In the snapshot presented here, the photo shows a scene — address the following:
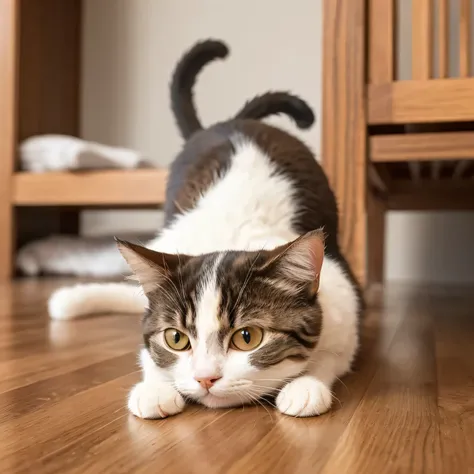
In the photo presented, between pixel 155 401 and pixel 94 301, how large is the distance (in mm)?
894

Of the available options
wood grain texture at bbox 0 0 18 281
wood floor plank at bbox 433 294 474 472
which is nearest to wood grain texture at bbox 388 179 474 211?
wood floor plank at bbox 433 294 474 472

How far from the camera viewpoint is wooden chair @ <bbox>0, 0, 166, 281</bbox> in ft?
8.21

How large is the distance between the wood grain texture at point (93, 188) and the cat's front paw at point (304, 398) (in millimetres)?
1694

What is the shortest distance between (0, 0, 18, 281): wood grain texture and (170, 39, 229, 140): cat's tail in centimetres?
110

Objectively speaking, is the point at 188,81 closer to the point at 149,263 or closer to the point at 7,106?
the point at 149,263

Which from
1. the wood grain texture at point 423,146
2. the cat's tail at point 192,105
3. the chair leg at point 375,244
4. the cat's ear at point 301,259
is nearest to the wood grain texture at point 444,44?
the wood grain texture at point 423,146

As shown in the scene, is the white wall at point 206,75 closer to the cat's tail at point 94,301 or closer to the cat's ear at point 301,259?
the cat's tail at point 94,301

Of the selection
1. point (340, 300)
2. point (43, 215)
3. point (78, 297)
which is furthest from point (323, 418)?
point (43, 215)

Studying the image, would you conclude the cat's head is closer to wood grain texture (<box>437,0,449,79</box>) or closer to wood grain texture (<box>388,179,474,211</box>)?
wood grain texture (<box>437,0,449,79</box>)

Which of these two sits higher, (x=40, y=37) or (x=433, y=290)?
(x=40, y=37)

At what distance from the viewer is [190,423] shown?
77cm

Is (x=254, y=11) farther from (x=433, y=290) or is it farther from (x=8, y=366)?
(x=8, y=366)

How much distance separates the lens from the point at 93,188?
99.0 inches

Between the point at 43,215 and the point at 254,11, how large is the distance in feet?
4.47
